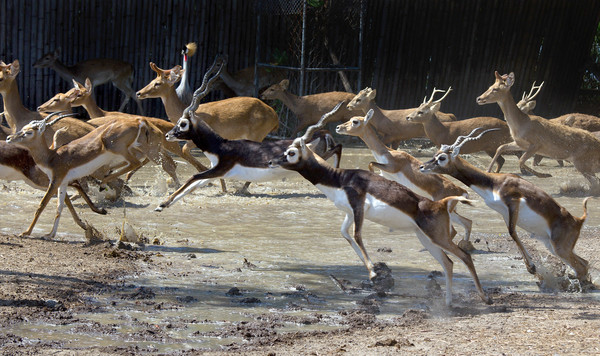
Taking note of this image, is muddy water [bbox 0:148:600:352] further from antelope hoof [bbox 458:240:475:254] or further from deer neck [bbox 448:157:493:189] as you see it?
deer neck [bbox 448:157:493:189]

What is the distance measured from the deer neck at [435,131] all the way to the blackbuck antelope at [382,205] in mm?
6152

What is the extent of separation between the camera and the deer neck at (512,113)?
1234cm

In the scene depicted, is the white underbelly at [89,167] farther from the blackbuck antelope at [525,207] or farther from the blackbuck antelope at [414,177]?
the blackbuck antelope at [525,207]

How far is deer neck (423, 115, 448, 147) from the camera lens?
12.8 m

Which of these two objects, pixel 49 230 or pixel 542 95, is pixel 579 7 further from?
pixel 49 230

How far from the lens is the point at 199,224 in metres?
8.77

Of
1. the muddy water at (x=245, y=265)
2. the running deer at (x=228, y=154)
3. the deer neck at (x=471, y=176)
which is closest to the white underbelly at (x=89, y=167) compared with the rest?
the muddy water at (x=245, y=265)

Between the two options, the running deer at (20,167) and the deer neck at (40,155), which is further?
the running deer at (20,167)

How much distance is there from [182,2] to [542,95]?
7987mm

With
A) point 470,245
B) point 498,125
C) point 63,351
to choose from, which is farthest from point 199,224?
point 498,125

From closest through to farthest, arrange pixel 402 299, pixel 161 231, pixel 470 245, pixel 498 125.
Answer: pixel 402 299
pixel 470 245
pixel 161 231
pixel 498 125

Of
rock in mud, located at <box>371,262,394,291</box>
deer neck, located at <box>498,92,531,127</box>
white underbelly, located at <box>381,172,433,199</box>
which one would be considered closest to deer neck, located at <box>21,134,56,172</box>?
white underbelly, located at <box>381,172,433,199</box>

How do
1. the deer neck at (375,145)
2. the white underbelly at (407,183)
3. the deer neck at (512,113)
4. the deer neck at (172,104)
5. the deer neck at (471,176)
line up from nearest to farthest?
1. the deer neck at (471,176)
2. the white underbelly at (407,183)
3. the deer neck at (375,145)
4. the deer neck at (172,104)
5. the deer neck at (512,113)

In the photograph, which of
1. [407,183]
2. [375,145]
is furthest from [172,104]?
[407,183]
